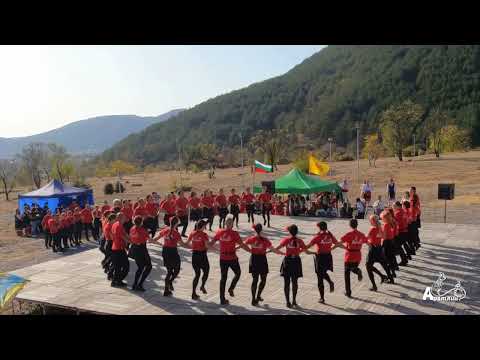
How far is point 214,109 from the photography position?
14638cm

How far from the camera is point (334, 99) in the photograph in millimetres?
110125

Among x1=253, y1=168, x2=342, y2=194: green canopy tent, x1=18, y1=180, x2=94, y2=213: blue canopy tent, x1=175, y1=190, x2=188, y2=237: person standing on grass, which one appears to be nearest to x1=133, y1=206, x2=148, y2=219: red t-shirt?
x1=175, y1=190, x2=188, y2=237: person standing on grass

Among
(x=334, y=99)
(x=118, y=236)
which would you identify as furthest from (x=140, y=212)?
(x=334, y=99)

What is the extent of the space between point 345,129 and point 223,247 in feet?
307

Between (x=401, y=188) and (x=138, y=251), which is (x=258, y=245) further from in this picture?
(x=401, y=188)

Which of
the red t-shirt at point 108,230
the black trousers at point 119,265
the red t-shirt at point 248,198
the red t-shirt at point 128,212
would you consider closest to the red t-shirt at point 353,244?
the black trousers at point 119,265

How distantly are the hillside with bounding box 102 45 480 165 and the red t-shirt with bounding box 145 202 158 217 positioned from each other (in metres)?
68.6

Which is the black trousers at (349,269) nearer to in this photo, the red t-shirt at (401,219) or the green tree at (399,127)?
the red t-shirt at (401,219)

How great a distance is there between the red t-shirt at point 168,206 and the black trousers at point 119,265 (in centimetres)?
424

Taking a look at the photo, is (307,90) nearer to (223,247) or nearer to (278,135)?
(278,135)

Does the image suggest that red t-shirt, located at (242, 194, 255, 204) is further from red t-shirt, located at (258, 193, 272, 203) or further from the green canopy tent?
the green canopy tent

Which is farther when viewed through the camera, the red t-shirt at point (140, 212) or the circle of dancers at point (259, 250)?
the red t-shirt at point (140, 212)

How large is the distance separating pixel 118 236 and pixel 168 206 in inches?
188

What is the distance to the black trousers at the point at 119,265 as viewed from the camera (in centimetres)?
870
